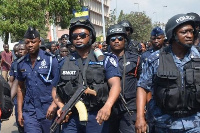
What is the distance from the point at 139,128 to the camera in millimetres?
3805

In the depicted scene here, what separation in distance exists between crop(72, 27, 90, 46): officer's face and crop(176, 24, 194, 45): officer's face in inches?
45.8

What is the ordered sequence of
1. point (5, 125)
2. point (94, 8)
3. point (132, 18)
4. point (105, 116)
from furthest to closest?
point (94, 8), point (132, 18), point (5, 125), point (105, 116)

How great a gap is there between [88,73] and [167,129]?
110 centimetres

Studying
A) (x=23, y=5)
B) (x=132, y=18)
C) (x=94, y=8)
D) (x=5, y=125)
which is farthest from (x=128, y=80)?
(x=94, y=8)

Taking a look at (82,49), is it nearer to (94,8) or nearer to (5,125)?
(5,125)

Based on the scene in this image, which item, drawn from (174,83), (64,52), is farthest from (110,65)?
(64,52)

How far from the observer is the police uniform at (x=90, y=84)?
4.21 meters

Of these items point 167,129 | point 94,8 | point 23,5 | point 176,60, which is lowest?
point 167,129

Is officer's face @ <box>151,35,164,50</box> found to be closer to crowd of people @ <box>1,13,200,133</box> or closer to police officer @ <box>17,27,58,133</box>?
crowd of people @ <box>1,13,200,133</box>

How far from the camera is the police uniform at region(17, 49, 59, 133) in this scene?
17.3ft

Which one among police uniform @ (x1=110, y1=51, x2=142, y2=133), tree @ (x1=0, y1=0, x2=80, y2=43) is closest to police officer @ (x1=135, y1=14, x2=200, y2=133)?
police uniform @ (x1=110, y1=51, x2=142, y2=133)

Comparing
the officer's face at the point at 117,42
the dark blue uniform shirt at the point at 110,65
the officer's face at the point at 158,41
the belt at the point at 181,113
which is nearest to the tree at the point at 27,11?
the officer's face at the point at 158,41

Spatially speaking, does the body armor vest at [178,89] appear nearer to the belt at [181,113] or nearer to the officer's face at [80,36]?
the belt at [181,113]

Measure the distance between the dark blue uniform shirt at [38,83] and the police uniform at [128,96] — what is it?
3.17 feet
